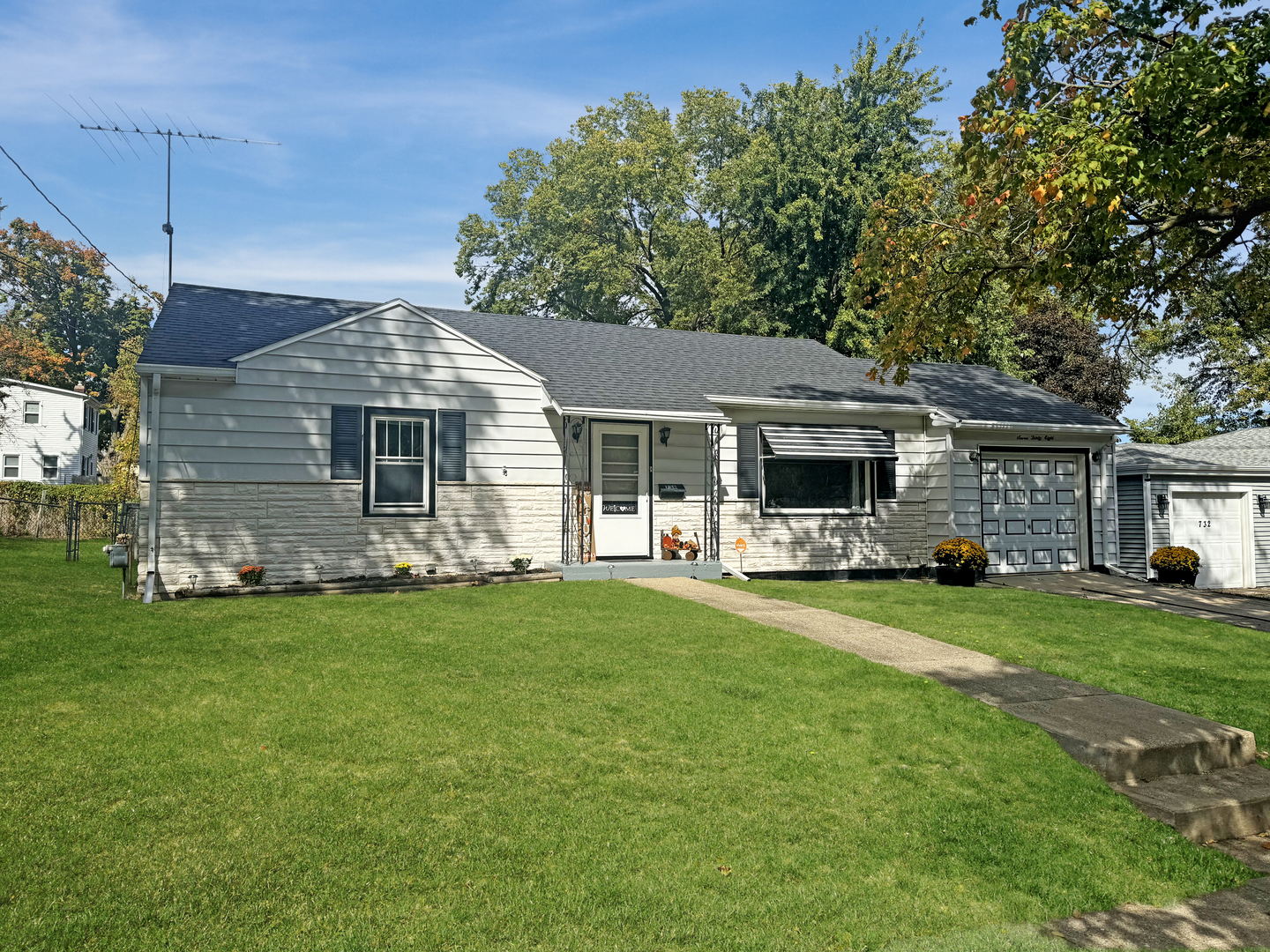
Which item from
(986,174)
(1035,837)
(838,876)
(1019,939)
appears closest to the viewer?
(1019,939)

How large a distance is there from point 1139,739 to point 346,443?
10.9m

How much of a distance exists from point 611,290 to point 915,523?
19481mm

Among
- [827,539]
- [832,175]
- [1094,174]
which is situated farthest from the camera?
[832,175]

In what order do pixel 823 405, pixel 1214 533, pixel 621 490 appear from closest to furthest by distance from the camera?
pixel 621 490 < pixel 823 405 < pixel 1214 533

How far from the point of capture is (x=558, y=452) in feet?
48.0

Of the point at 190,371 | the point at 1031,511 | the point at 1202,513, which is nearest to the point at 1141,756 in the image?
the point at 190,371

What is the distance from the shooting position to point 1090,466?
18.6 meters

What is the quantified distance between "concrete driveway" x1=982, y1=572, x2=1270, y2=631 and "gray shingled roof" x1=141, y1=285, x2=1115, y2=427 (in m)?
3.17

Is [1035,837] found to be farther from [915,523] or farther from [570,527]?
[915,523]

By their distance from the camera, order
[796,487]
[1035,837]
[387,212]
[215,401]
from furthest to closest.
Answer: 1. [387,212]
2. [796,487]
3. [215,401]
4. [1035,837]

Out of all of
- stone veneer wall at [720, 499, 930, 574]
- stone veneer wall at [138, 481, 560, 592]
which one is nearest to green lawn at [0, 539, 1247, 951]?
stone veneer wall at [138, 481, 560, 592]

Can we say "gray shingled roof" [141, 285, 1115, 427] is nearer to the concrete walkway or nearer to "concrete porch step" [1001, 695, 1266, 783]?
the concrete walkway

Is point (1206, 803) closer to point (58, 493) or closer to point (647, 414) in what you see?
point (647, 414)

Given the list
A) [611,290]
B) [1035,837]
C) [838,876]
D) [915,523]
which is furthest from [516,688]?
[611,290]
